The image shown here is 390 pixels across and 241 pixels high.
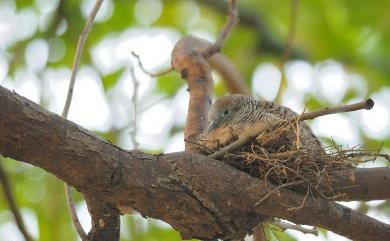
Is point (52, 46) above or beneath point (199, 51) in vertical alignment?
above

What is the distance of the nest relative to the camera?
8.39ft

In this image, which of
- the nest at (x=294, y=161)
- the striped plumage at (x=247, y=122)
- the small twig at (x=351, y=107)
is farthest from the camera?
the striped plumage at (x=247, y=122)

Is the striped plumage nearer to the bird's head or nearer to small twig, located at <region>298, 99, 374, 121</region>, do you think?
the bird's head

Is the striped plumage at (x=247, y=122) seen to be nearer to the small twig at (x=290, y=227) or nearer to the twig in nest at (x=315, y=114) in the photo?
the twig in nest at (x=315, y=114)

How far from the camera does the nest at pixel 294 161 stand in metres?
2.56

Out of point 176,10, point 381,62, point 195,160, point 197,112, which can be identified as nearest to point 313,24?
point 381,62

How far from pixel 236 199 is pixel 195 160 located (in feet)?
0.65

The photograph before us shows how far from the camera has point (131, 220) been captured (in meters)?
4.60

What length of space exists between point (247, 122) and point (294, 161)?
2.04 feet

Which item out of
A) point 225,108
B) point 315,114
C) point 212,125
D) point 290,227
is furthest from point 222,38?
point 315,114

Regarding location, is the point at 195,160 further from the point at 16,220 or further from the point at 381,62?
the point at 381,62

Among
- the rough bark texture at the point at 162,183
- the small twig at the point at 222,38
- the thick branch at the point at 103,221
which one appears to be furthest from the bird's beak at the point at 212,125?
the thick branch at the point at 103,221

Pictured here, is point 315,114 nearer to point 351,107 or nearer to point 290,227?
point 351,107

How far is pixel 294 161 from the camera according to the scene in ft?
8.69
